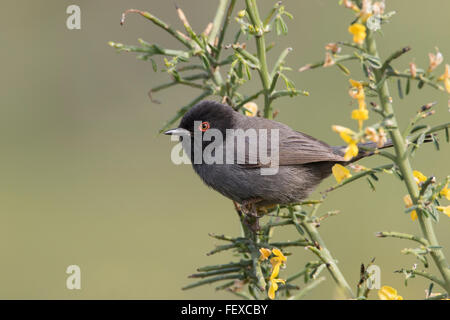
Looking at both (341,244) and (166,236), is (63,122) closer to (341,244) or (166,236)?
(166,236)

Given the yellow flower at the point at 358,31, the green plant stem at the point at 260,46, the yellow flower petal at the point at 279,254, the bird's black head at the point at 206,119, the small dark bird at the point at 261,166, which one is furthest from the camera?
the bird's black head at the point at 206,119

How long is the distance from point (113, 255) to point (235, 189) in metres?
3.95

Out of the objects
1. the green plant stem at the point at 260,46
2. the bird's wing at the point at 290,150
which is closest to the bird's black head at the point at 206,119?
the bird's wing at the point at 290,150

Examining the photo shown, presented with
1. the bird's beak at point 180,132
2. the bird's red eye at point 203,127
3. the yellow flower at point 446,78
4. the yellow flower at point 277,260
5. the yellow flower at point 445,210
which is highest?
the bird's red eye at point 203,127

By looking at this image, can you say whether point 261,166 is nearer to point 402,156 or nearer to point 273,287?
point 273,287

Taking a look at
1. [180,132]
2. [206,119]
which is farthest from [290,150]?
[180,132]

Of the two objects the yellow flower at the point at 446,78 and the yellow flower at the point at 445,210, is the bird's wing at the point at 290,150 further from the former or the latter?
the yellow flower at the point at 446,78

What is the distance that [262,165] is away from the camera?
170 inches

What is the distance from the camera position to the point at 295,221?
289 cm

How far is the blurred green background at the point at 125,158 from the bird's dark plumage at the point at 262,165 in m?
2.30

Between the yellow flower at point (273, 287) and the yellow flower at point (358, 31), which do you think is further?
the yellow flower at point (273, 287)

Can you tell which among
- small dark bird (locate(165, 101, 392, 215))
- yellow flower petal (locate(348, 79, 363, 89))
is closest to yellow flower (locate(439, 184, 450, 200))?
yellow flower petal (locate(348, 79, 363, 89))

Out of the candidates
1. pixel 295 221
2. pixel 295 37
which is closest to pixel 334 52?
pixel 295 221

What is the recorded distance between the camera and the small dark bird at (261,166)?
4148 mm
